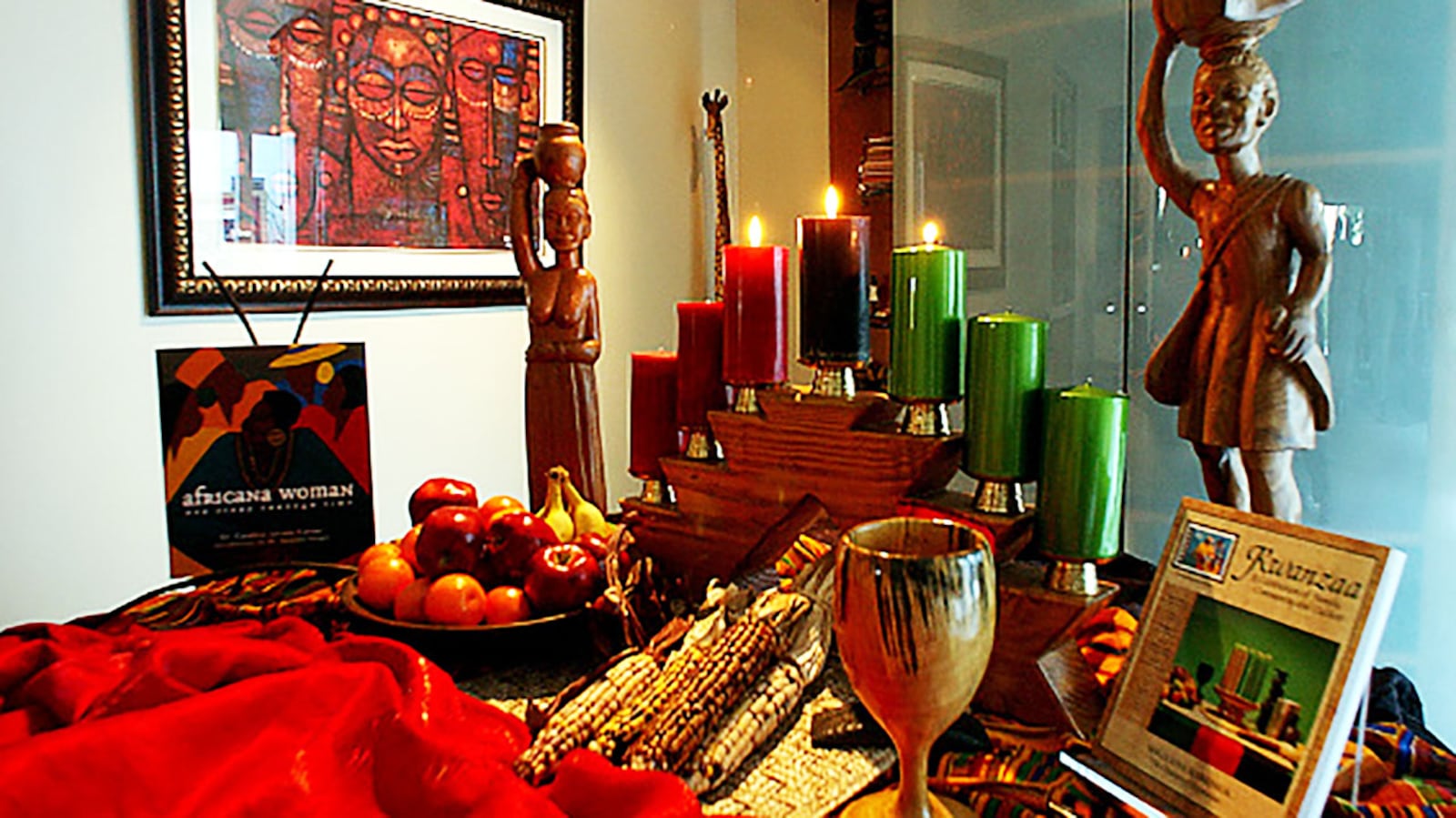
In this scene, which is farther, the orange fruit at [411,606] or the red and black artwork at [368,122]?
the red and black artwork at [368,122]

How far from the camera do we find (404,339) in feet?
8.97

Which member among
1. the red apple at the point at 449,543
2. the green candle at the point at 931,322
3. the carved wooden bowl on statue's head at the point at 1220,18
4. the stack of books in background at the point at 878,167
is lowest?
the red apple at the point at 449,543

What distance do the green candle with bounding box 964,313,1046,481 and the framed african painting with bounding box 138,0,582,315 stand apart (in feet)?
5.86

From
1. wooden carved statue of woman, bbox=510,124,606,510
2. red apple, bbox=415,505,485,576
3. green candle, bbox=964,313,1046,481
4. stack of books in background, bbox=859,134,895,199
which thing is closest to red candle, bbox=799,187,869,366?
green candle, bbox=964,313,1046,481

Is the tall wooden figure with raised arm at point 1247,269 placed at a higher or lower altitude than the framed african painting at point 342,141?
lower

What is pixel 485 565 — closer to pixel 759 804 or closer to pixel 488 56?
pixel 759 804

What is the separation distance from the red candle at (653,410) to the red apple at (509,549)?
0.17 m

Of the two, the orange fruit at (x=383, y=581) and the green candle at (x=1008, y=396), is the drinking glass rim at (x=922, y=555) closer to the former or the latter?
the green candle at (x=1008, y=396)

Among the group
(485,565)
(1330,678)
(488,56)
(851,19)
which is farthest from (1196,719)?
(851,19)

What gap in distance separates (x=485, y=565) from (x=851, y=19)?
9.29ft

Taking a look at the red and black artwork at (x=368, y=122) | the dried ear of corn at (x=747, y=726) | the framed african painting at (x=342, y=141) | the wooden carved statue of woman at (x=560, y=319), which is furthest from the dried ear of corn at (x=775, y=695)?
the red and black artwork at (x=368, y=122)

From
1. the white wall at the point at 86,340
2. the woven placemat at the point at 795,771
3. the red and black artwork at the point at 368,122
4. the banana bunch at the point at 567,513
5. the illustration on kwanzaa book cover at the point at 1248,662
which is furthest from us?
the red and black artwork at the point at 368,122

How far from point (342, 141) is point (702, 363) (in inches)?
69.0

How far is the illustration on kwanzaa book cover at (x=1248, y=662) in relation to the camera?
0.60m
